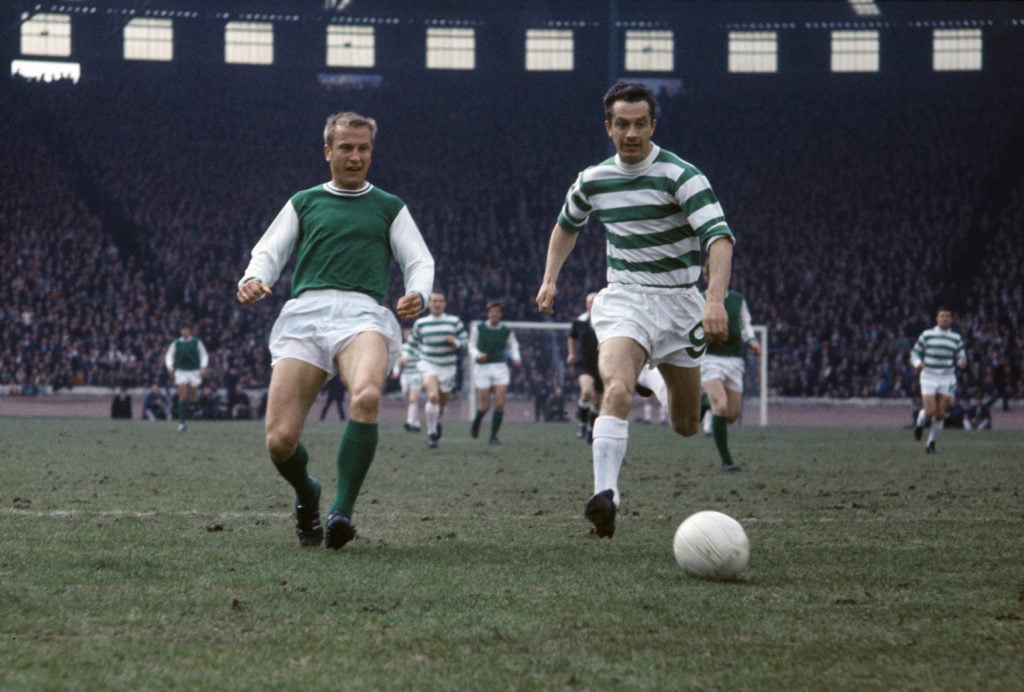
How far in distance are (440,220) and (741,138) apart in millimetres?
11899

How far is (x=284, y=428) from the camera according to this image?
581 cm

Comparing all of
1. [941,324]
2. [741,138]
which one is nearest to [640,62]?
[741,138]

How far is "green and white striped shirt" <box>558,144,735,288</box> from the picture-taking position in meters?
6.19

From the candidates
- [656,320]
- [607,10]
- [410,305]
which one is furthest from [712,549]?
[607,10]

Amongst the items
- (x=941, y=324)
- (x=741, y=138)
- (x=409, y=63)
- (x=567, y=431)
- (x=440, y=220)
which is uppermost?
(x=409, y=63)

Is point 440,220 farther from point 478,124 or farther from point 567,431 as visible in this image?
point 567,431

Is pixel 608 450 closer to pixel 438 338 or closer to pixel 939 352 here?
pixel 438 338

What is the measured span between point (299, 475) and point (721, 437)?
22.7ft

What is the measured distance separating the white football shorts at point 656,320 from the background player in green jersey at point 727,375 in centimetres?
579

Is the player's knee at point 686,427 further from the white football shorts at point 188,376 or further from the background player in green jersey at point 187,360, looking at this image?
the white football shorts at point 188,376

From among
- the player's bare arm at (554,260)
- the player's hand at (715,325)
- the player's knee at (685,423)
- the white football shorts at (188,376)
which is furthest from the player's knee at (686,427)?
the white football shorts at (188,376)

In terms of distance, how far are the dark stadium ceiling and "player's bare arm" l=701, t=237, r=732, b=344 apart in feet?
131

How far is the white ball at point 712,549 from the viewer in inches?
186

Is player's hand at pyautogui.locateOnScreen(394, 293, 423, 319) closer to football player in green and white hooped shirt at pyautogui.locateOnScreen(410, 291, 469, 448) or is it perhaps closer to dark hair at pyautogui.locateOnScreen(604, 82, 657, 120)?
dark hair at pyautogui.locateOnScreen(604, 82, 657, 120)
